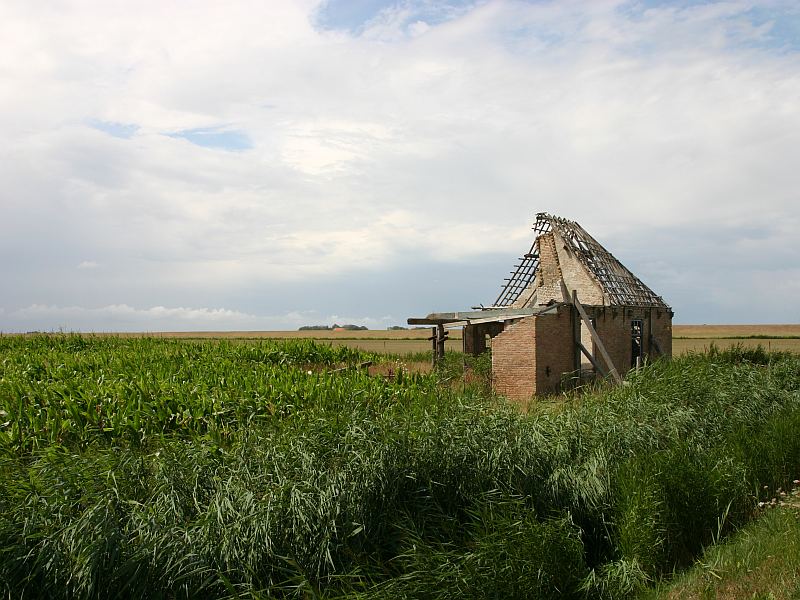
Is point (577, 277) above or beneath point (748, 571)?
above

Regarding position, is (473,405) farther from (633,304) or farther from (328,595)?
(633,304)

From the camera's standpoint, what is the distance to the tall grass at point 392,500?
20.0ft

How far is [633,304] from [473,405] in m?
15.4

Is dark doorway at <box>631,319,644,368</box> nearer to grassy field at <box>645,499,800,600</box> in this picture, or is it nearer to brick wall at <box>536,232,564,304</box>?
brick wall at <box>536,232,564,304</box>

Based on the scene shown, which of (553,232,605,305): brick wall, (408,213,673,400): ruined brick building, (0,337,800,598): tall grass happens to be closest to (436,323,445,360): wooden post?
(408,213,673,400): ruined brick building

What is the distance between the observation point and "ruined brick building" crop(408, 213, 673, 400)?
17.7m

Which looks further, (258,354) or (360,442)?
(258,354)

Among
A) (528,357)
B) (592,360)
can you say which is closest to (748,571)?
(528,357)

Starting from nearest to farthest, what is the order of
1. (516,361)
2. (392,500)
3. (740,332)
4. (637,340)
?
(392,500)
(516,361)
(637,340)
(740,332)

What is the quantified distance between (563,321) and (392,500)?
487 inches

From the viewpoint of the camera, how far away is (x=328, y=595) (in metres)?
6.11

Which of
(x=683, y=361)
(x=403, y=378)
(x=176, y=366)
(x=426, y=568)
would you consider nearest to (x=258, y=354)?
(x=176, y=366)

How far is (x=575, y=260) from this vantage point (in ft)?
74.1

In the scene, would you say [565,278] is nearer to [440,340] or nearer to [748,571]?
[440,340]
